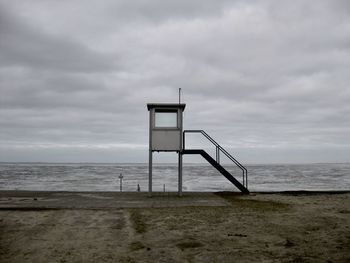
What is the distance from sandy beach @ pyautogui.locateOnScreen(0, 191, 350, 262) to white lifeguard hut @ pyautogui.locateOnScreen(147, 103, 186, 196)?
159 inches

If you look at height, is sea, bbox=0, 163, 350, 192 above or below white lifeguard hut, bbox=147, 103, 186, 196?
below

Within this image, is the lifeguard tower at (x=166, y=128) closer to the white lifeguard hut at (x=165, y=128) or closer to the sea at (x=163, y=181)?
the white lifeguard hut at (x=165, y=128)

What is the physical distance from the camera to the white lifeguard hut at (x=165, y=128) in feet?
59.5

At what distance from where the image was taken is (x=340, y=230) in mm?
9891

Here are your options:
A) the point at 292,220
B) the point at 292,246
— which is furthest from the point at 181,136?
the point at 292,246

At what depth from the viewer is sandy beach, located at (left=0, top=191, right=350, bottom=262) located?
7734 mm

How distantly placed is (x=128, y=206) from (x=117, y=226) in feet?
11.9

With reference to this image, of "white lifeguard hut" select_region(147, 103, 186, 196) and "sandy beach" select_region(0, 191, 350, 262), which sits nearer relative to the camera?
"sandy beach" select_region(0, 191, 350, 262)

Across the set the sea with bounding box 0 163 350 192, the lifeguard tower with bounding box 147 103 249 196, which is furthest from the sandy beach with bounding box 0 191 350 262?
the sea with bounding box 0 163 350 192

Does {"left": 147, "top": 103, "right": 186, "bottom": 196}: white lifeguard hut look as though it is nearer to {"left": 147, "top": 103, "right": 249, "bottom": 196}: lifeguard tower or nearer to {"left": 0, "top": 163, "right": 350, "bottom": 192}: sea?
{"left": 147, "top": 103, "right": 249, "bottom": 196}: lifeguard tower

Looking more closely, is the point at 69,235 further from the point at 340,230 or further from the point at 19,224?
the point at 340,230

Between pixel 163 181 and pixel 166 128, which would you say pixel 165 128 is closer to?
pixel 166 128

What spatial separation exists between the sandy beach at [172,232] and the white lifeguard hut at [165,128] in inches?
159

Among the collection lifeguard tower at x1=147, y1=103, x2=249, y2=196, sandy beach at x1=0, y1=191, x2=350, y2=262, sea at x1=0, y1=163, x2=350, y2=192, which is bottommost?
sea at x1=0, y1=163, x2=350, y2=192
